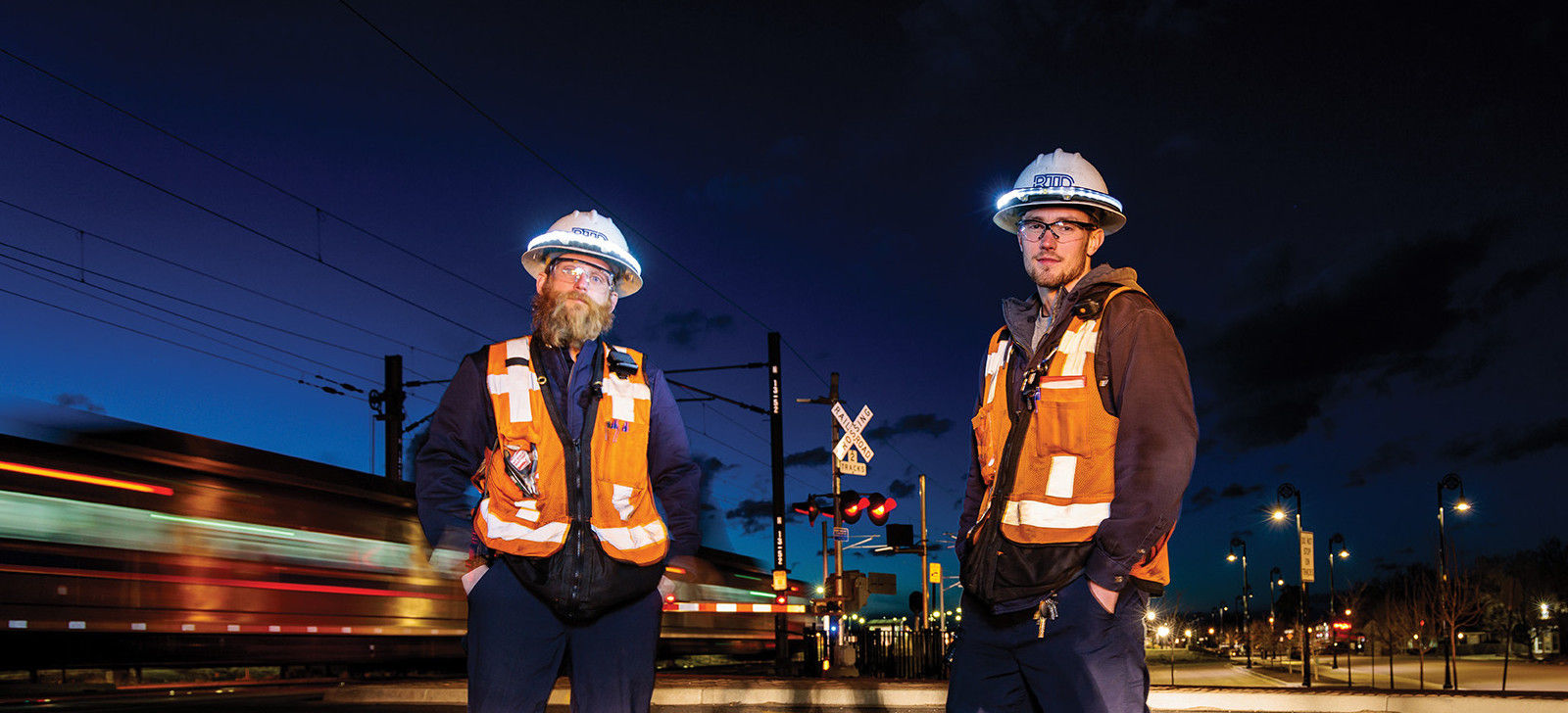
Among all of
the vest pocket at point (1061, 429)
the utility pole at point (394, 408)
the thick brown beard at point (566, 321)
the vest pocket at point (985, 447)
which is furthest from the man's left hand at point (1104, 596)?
the utility pole at point (394, 408)

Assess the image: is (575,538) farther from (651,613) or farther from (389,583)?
(389,583)

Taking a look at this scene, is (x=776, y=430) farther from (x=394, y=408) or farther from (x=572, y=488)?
(x=572, y=488)

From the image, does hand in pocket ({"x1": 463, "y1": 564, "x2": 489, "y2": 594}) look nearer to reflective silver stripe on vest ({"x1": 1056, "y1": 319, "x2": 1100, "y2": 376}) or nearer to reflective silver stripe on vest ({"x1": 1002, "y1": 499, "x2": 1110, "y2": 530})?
reflective silver stripe on vest ({"x1": 1002, "y1": 499, "x2": 1110, "y2": 530})

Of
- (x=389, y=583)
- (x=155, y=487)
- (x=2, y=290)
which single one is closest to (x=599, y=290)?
(x=155, y=487)

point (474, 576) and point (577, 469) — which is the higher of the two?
point (577, 469)

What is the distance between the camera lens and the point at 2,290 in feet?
54.2

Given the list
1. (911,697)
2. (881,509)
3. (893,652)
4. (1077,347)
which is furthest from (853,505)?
(1077,347)

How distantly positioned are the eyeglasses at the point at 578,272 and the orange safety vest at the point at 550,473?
1.04 feet

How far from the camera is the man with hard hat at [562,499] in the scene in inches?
146

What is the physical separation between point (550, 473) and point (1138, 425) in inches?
70.5

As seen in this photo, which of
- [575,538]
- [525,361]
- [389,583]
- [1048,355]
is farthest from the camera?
[389,583]

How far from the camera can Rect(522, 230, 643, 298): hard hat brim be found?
441 cm

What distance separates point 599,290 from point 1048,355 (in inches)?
67.4

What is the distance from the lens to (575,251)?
4.43m
